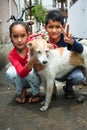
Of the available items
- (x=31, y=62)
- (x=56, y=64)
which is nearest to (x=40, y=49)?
(x=31, y=62)

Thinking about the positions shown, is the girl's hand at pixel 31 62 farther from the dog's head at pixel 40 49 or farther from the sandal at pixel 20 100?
the sandal at pixel 20 100

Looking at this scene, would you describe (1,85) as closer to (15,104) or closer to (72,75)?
(15,104)

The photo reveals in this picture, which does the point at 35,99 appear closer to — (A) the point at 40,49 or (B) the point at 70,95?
(B) the point at 70,95

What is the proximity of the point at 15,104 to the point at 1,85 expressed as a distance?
1.20 metres

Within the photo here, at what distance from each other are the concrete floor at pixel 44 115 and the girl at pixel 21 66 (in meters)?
0.16

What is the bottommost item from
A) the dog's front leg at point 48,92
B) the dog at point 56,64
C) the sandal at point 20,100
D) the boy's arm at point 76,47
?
the sandal at point 20,100

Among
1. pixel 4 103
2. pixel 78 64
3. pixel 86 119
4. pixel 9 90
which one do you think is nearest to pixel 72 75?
pixel 78 64

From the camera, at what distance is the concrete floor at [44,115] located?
2647mm

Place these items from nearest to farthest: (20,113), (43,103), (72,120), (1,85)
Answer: (72,120), (20,113), (43,103), (1,85)

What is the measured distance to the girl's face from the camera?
3.11m

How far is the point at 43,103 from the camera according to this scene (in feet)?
10.6

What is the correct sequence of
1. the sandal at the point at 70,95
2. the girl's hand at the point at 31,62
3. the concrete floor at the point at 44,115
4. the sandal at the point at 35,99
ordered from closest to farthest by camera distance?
1. the concrete floor at the point at 44,115
2. the girl's hand at the point at 31,62
3. the sandal at the point at 35,99
4. the sandal at the point at 70,95

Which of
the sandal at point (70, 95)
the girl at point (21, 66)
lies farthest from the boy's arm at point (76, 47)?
the sandal at point (70, 95)

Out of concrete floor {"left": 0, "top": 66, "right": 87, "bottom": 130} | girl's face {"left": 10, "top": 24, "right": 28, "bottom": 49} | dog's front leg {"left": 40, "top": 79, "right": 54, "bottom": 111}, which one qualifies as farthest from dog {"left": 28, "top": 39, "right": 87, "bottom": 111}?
girl's face {"left": 10, "top": 24, "right": 28, "bottom": 49}
